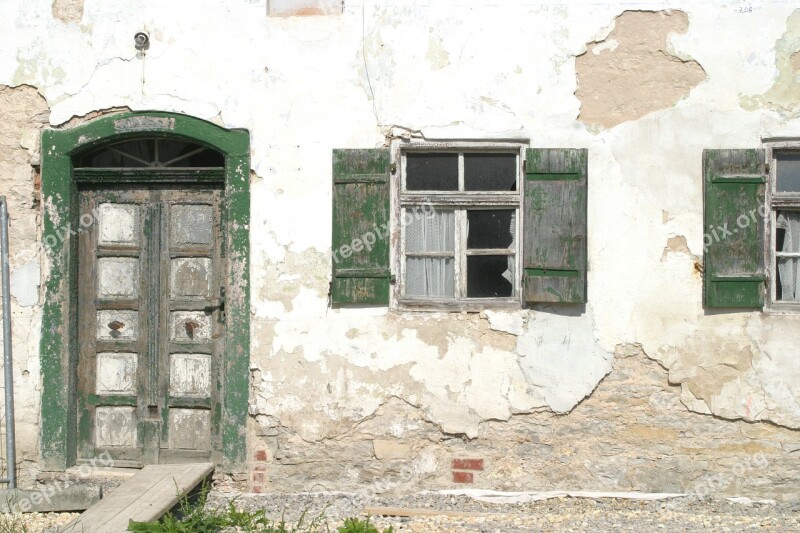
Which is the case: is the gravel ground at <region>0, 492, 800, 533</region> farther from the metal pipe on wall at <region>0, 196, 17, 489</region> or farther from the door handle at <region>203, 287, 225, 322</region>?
the door handle at <region>203, 287, 225, 322</region>

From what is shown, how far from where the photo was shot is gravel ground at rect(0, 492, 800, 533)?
14.9ft

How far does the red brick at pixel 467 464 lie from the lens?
5098 millimetres

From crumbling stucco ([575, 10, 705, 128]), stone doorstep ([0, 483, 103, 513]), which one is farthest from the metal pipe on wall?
crumbling stucco ([575, 10, 705, 128])

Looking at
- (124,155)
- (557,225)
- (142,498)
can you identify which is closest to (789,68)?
(557,225)

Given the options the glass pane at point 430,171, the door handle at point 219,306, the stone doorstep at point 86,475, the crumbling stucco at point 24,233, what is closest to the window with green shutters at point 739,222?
the glass pane at point 430,171

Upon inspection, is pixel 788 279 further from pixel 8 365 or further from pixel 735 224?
pixel 8 365

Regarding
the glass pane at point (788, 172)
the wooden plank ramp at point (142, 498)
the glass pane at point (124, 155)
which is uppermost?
the glass pane at point (124, 155)

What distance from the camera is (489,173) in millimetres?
5203

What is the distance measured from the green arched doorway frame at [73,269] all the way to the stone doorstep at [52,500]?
1.31 feet

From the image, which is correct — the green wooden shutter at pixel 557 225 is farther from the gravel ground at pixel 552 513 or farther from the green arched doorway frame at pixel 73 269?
the green arched doorway frame at pixel 73 269

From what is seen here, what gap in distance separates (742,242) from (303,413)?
2945 millimetres

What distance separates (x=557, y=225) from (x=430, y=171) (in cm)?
88

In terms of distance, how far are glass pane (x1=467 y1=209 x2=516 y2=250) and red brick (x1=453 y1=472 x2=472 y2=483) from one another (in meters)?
1.43

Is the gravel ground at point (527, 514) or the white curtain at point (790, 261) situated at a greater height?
the white curtain at point (790, 261)
